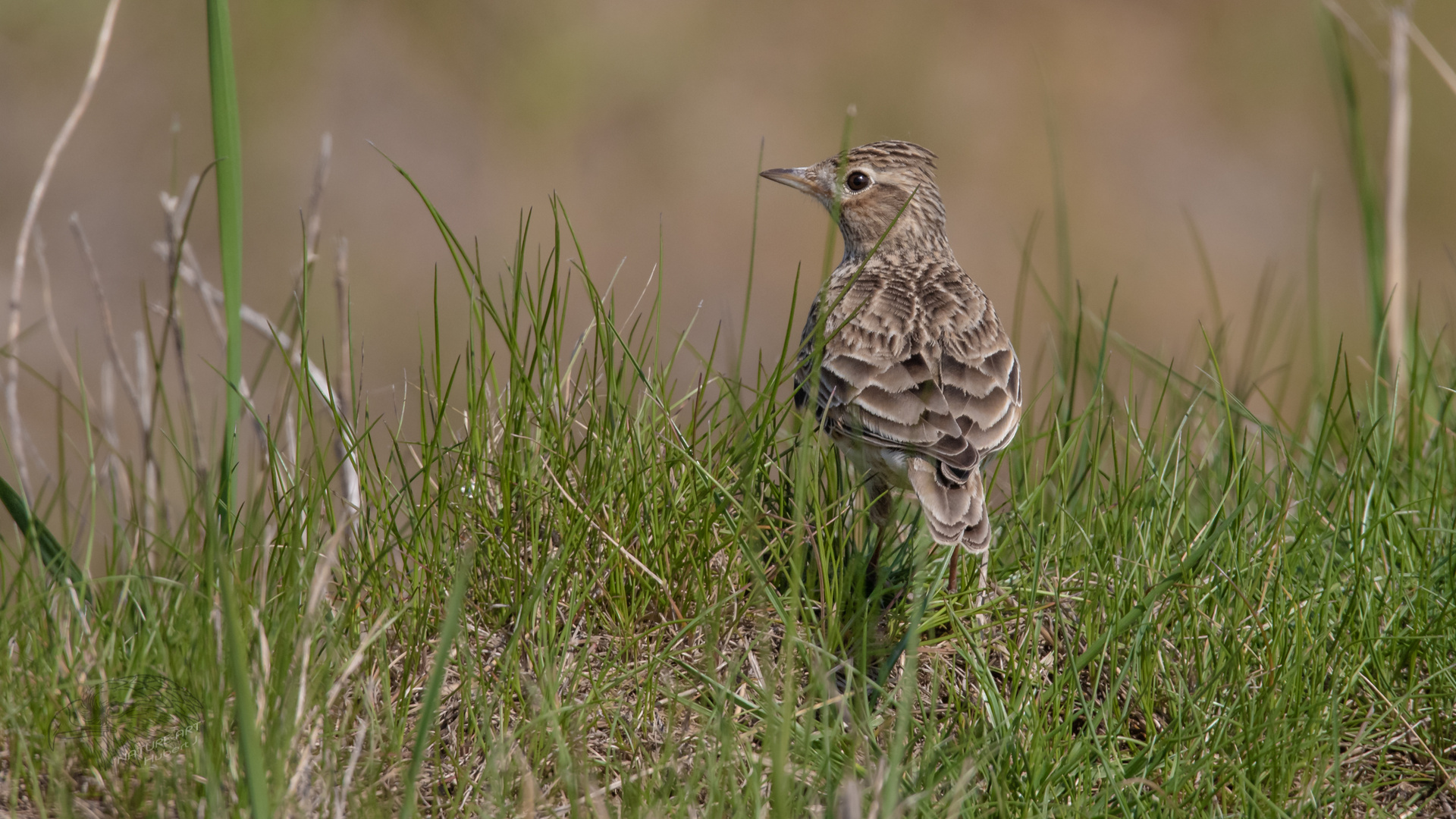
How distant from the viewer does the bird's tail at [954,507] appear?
3543 millimetres

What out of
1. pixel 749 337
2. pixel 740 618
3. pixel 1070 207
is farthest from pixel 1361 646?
pixel 1070 207

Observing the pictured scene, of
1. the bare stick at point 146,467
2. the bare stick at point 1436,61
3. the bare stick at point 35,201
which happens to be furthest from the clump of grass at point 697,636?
the bare stick at point 1436,61

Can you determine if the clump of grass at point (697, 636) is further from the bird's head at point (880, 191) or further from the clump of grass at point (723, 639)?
the bird's head at point (880, 191)

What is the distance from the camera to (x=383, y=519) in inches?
131

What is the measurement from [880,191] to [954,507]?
2.53 metres

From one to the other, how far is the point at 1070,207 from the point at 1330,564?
31.9ft

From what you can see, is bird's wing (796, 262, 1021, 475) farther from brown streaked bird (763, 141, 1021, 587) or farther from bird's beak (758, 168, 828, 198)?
bird's beak (758, 168, 828, 198)

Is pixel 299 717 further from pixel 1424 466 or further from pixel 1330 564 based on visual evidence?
pixel 1424 466

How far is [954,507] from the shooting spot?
366 centimetres

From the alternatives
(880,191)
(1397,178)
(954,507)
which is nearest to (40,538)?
(954,507)

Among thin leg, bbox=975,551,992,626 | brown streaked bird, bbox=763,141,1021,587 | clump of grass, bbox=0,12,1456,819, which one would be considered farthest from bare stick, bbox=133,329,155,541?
thin leg, bbox=975,551,992,626

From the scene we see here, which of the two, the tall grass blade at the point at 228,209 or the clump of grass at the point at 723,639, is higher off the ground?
the tall grass blade at the point at 228,209

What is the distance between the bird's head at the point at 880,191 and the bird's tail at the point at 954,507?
7.07 feet

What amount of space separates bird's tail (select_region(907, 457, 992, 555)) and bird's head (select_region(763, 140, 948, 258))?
2154 mm
